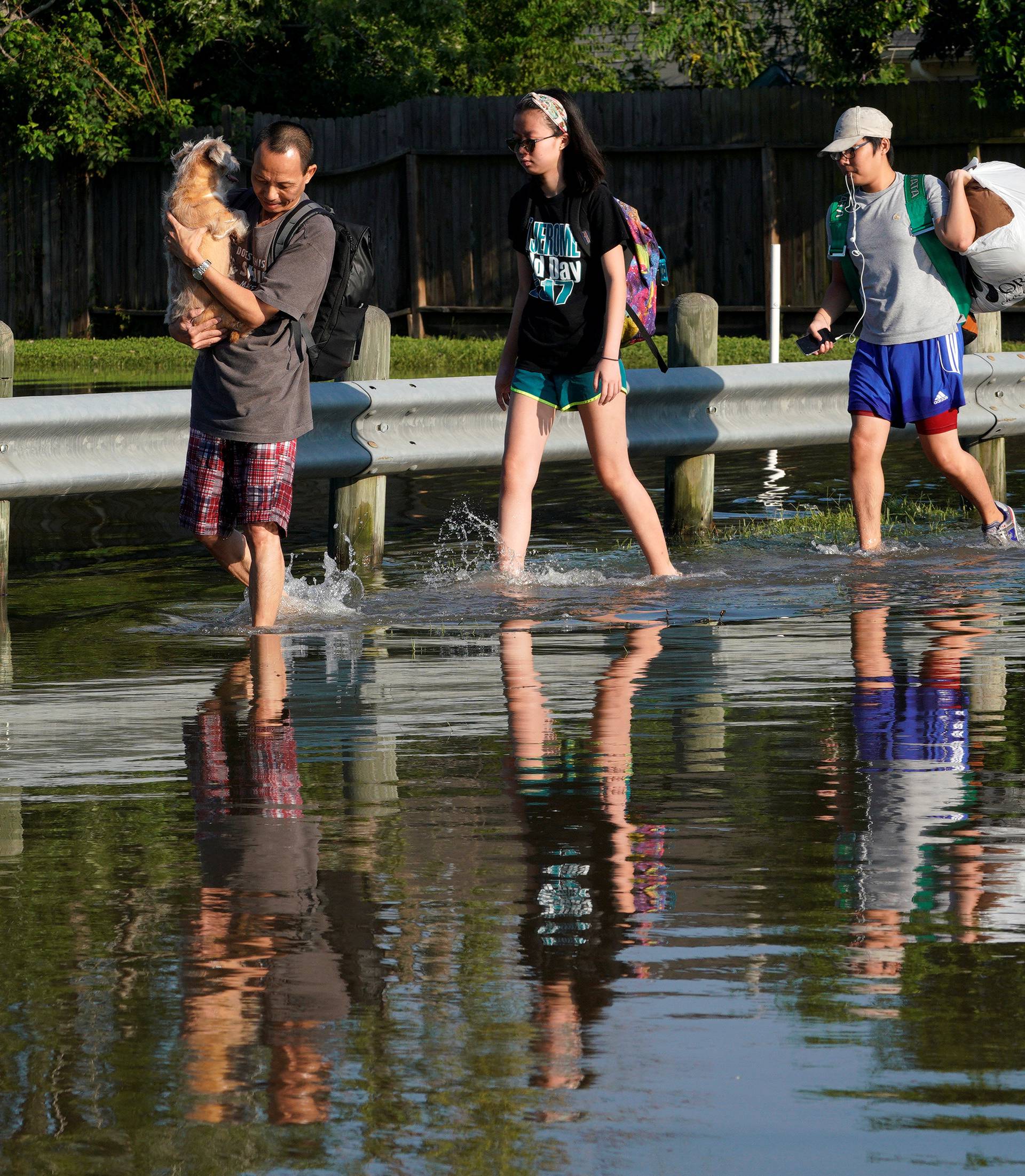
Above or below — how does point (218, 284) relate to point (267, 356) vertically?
above

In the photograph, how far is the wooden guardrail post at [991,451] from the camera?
9.81 m

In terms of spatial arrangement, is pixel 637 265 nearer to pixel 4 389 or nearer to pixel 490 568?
pixel 490 568

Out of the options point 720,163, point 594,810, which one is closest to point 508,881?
point 594,810

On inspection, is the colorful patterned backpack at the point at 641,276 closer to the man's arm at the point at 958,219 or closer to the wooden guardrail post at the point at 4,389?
the man's arm at the point at 958,219

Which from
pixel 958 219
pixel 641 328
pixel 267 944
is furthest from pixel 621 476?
pixel 267 944

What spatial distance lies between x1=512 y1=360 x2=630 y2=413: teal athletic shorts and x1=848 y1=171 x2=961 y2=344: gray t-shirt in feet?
3.66

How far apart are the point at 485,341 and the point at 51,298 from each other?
25.2 feet

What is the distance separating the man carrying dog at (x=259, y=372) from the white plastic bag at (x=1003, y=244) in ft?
8.63

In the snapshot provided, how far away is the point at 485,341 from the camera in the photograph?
21.1 meters

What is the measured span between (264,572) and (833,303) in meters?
2.88

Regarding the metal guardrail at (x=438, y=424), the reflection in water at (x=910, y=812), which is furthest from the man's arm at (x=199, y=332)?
the reflection in water at (x=910, y=812)

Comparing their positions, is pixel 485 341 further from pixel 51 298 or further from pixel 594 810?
pixel 594 810

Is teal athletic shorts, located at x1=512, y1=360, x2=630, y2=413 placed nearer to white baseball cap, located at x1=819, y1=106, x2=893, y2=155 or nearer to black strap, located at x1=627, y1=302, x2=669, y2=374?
black strap, located at x1=627, y1=302, x2=669, y2=374

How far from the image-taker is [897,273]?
26.1ft
